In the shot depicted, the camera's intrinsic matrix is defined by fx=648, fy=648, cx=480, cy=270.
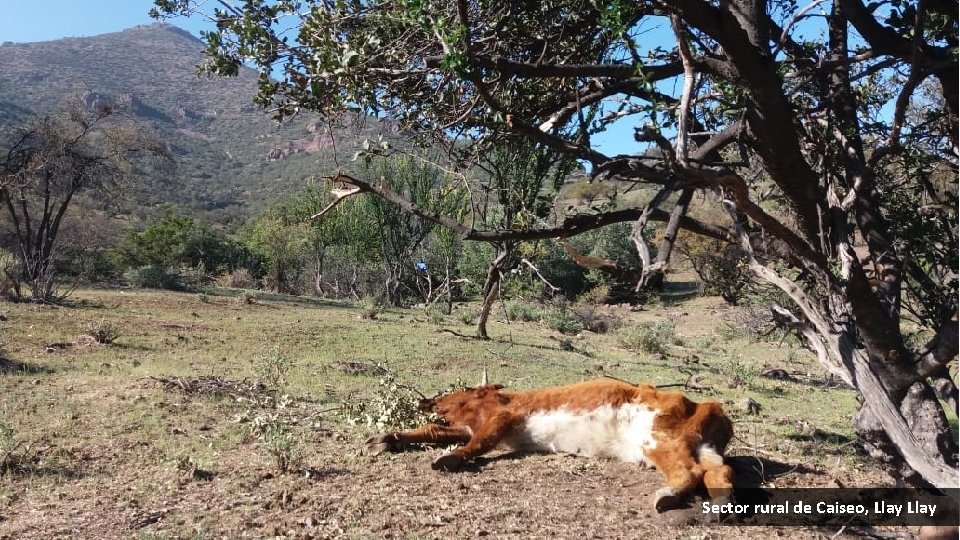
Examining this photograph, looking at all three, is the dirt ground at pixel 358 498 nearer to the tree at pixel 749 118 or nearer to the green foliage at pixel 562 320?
the tree at pixel 749 118

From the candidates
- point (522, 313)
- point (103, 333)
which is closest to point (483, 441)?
point (103, 333)

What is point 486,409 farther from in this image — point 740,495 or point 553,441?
point 740,495

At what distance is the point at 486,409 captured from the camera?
502cm

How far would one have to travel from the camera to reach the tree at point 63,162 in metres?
16.2

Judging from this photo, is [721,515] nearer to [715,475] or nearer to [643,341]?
[715,475]

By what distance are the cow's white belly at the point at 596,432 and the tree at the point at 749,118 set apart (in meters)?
1.28

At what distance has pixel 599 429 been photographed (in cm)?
470

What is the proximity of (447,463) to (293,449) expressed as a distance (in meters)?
1.15

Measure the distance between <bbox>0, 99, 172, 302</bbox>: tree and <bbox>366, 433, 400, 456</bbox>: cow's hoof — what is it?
13.4 meters

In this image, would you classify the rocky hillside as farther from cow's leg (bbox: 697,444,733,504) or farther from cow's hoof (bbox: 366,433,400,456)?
cow's leg (bbox: 697,444,733,504)

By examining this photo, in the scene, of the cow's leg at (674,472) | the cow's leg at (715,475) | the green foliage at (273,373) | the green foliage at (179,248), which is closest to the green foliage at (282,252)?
the green foliage at (179,248)

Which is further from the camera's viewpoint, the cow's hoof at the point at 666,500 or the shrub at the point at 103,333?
the shrub at the point at 103,333

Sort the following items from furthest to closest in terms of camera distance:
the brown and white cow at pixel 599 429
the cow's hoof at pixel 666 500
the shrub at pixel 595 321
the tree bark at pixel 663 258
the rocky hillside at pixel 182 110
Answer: the rocky hillside at pixel 182 110, the shrub at pixel 595 321, the brown and white cow at pixel 599 429, the cow's hoof at pixel 666 500, the tree bark at pixel 663 258

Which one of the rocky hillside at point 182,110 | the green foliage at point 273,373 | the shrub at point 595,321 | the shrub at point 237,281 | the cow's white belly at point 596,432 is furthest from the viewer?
the rocky hillside at point 182,110
